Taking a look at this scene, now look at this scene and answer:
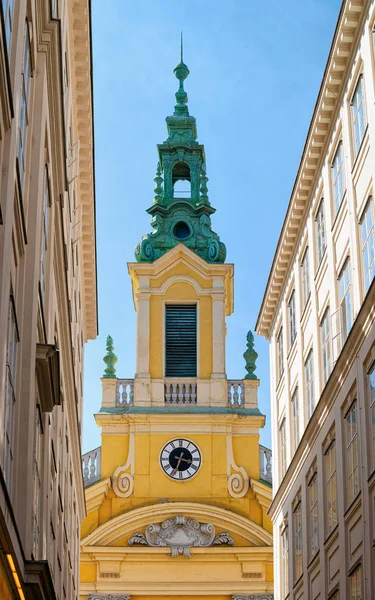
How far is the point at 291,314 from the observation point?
121 feet

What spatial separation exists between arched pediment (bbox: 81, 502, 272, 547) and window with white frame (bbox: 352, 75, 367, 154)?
81.1ft

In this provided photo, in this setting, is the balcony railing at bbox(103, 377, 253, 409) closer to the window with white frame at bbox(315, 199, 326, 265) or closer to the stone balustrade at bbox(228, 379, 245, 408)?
the stone balustrade at bbox(228, 379, 245, 408)

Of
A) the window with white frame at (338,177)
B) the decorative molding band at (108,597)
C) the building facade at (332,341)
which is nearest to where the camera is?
the building facade at (332,341)

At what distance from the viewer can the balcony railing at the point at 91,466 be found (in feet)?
166

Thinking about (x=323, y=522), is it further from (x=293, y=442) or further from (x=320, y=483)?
(x=293, y=442)

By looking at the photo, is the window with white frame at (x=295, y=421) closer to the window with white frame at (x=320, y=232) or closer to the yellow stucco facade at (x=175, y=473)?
the window with white frame at (x=320, y=232)

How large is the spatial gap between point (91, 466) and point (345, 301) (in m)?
24.7

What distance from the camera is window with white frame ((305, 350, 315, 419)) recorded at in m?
32.4

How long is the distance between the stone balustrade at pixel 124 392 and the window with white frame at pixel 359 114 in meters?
26.6

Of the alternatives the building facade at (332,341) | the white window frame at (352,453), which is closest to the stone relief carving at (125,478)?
the building facade at (332,341)

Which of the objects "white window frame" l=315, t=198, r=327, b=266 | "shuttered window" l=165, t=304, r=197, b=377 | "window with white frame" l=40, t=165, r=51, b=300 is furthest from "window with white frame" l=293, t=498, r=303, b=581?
"shuttered window" l=165, t=304, r=197, b=377

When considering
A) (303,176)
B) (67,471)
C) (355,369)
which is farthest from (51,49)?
(67,471)

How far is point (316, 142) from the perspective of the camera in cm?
3084

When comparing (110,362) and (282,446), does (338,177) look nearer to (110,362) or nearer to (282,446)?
(282,446)
